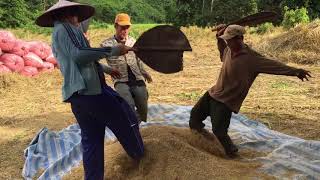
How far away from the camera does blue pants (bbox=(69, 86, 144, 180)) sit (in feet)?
12.2

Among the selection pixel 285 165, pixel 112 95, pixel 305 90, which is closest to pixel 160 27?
pixel 112 95

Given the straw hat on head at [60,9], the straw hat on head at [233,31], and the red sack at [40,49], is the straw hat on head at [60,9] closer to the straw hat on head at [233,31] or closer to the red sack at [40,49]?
the straw hat on head at [233,31]

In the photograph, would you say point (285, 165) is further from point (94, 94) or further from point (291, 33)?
point (291, 33)

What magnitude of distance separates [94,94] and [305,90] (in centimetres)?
658

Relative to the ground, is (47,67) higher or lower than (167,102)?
higher

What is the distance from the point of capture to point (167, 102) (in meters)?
8.58

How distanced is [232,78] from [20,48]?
6.71 m

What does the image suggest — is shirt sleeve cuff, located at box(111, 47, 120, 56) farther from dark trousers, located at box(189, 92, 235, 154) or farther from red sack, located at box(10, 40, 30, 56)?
red sack, located at box(10, 40, 30, 56)

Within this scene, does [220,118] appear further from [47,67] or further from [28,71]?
[47,67]

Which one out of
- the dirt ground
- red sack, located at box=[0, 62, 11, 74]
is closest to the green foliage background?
the dirt ground

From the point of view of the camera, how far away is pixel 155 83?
415 inches

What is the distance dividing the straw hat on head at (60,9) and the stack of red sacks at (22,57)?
6421mm

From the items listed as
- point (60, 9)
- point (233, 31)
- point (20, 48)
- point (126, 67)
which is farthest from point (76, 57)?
point (20, 48)

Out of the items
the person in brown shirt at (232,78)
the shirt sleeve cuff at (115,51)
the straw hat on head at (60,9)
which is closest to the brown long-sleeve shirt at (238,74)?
the person in brown shirt at (232,78)
